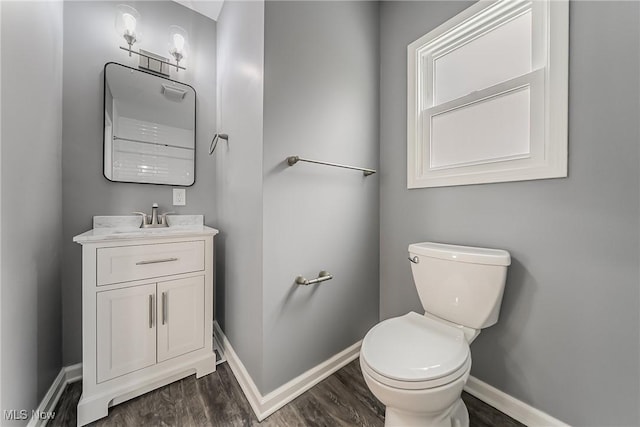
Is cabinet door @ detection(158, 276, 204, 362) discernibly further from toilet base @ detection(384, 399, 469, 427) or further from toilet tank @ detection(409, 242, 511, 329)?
toilet tank @ detection(409, 242, 511, 329)

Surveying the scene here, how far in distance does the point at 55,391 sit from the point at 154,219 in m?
0.95

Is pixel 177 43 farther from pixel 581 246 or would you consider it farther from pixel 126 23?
pixel 581 246

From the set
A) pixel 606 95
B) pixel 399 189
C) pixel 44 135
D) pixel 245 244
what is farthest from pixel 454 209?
pixel 44 135

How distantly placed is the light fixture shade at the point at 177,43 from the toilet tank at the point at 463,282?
78.4 inches

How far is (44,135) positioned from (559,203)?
7.54ft

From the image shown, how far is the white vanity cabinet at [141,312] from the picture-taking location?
1.09 meters

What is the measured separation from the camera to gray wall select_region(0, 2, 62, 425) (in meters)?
0.83

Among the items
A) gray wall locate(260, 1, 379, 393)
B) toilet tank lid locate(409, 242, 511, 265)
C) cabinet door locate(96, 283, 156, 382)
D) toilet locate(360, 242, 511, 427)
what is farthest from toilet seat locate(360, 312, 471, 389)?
cabinet door locate(96, 283, 156, 382)

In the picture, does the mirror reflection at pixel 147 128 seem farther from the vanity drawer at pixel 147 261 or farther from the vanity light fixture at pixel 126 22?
the vanity drawer at pixel 147 261

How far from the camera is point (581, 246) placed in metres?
0.93

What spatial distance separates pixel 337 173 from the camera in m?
1.39

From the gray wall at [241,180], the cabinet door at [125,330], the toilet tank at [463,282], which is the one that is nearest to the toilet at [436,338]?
the toilet tank at [463,282]

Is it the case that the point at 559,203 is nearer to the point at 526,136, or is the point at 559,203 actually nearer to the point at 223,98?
the point at 526,136

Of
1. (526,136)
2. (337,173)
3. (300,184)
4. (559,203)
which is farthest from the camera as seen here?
(337,173)
